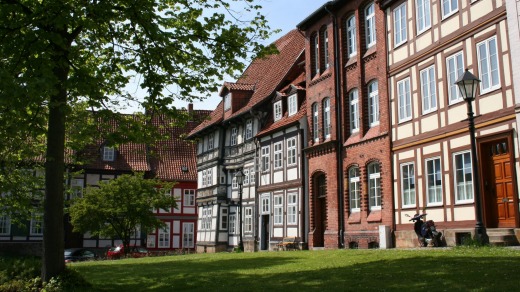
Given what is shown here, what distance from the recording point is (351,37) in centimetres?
2642

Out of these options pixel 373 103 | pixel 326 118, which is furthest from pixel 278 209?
pixel 373 103

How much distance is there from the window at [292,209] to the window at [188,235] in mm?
26663

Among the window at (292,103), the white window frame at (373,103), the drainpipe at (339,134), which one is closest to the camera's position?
the white window frame at (373,103)

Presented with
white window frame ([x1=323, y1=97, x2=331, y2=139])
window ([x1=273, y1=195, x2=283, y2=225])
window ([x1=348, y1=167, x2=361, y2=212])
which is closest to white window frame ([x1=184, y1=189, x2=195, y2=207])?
window ([x1=273, y1=195, x2=283, y2=225])

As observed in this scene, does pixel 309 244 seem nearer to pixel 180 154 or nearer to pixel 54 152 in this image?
pixel 54 152

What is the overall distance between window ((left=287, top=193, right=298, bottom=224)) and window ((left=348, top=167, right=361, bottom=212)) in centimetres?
529

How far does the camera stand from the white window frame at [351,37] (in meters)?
26.0

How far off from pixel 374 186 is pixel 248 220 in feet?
46.6

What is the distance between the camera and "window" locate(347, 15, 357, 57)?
85.5 ft

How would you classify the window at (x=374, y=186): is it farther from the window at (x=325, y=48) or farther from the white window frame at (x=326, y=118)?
the window at (x=325, y=48)

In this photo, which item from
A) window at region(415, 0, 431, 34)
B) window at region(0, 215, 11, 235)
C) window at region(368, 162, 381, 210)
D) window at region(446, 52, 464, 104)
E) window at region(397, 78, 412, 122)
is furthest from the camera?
window at region(0, 215, 11, 235)

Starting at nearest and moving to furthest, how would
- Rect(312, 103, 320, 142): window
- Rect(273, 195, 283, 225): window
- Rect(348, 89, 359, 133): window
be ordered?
Rect(348, 89, 359, 133): window < Rect(312, 103, 320, 142): window < Rect(273, 195, 283, 225): window

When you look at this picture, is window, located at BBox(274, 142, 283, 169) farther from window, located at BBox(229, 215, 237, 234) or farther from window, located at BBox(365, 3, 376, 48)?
window, located at BBox(365, 3, 376, 48)

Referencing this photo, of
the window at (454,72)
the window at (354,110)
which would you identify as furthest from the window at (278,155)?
the window at (454,72)
